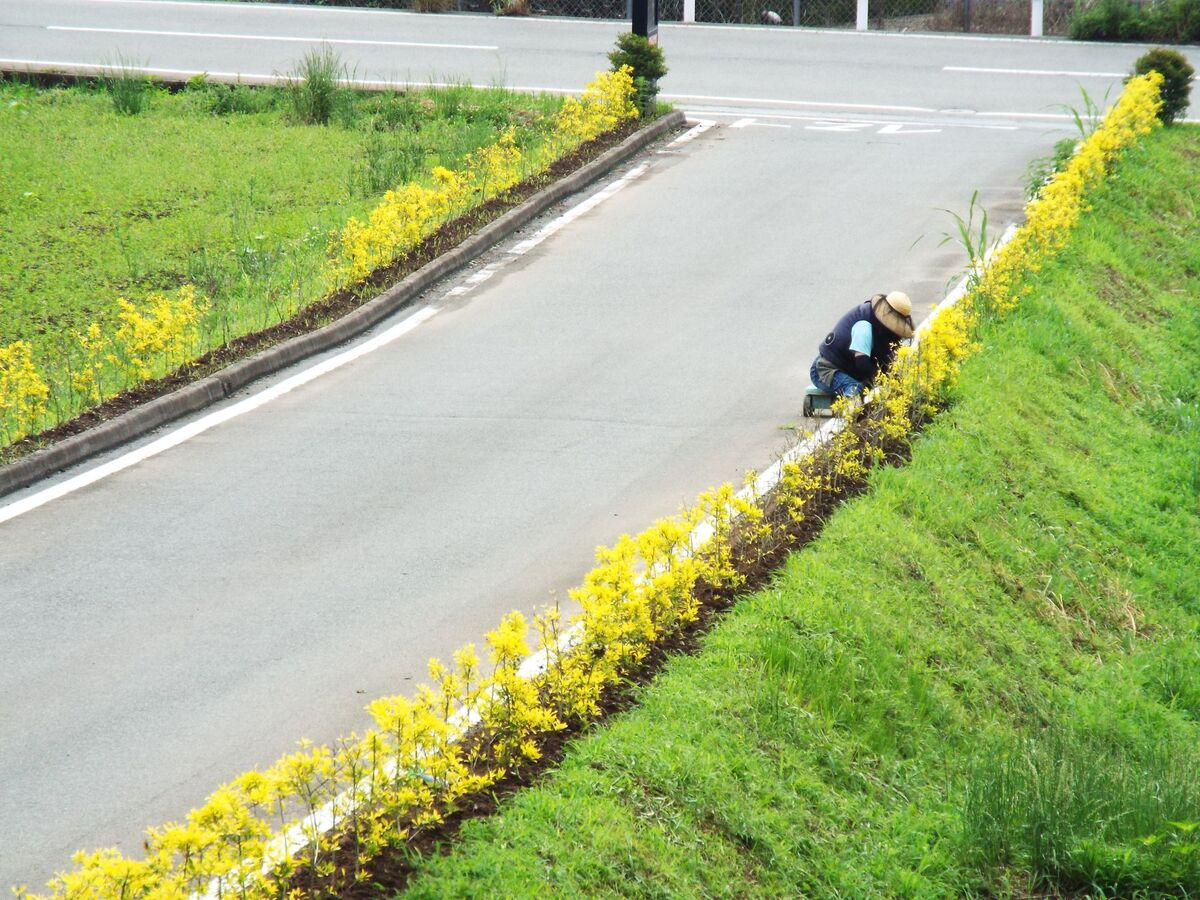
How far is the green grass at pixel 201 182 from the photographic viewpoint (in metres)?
13.7

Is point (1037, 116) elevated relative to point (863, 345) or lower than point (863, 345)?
elevated

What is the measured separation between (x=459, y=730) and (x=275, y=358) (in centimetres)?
629

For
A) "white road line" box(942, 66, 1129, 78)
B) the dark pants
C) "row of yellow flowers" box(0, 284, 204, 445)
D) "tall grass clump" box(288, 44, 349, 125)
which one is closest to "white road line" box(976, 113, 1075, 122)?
"white road line" box(942, 66, 1129, 78)

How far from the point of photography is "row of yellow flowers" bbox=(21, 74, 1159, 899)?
5.22 meters

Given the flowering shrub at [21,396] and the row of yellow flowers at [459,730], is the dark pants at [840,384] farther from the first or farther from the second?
the flowering shrub at [21,396]

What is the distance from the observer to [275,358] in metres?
11.8

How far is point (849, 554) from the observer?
8.66 m

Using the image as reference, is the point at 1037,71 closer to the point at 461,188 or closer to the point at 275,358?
the point at 461,188

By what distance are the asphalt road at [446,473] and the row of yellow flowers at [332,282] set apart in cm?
82

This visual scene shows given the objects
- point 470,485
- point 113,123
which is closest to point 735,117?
point 113,123

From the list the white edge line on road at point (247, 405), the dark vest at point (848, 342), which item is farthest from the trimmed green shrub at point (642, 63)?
the dark vest at point (848, 342)

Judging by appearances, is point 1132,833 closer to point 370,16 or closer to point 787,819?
point 787,819

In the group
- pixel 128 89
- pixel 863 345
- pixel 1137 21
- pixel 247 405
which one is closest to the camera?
pixel 863 345

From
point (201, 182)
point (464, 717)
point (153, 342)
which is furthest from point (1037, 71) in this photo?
point (464, 717)
